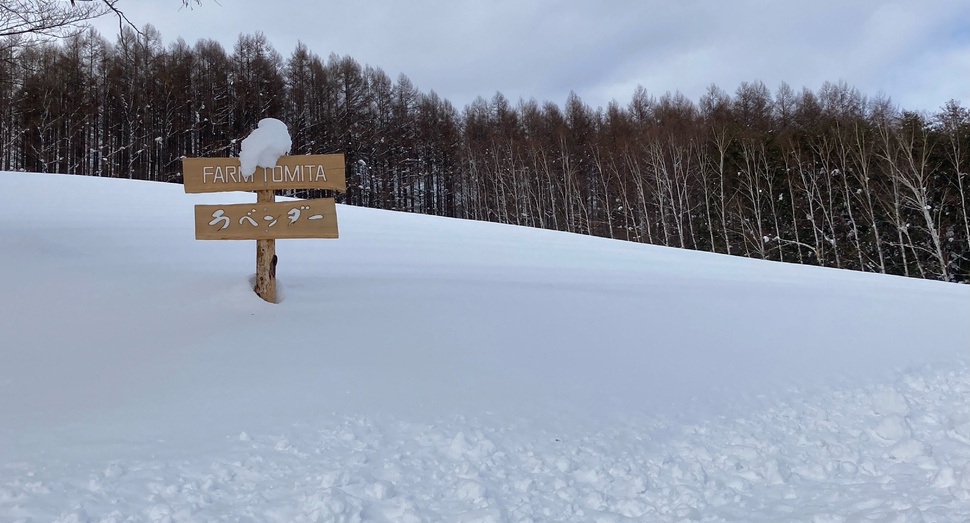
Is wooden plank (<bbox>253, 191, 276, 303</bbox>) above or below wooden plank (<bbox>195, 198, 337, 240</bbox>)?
below

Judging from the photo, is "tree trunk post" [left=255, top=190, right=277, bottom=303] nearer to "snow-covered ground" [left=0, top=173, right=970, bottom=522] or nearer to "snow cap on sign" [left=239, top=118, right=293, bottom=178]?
"snow-covered ground" [left=0, top=173, right=970, bottom=522]

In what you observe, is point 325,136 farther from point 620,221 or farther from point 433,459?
point 433,459

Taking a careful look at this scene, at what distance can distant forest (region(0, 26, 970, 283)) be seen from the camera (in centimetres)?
2238

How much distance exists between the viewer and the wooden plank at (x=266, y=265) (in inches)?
197

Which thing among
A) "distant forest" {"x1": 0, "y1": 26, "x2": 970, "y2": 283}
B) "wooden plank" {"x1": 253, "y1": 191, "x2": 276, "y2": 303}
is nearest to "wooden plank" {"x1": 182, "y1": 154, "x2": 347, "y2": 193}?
"wooden plank" {"x1": 253, "y1": 191, "x2": 276, "y2": 303}

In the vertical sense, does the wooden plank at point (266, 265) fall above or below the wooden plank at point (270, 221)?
below

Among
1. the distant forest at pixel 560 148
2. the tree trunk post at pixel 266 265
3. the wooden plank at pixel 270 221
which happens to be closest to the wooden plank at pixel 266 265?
the tree trunk post at pixel 266 265

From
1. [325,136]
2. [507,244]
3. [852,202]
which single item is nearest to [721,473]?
[507,244]

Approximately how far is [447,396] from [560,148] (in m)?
33.7

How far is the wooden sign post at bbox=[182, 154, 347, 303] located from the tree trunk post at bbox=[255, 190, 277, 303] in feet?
0.28

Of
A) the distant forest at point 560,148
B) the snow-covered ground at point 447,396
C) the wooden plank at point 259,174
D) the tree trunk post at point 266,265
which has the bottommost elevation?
the snow-covered ground at point 447,396

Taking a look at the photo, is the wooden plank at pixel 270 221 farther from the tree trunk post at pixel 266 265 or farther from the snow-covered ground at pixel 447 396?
the snow-covered ground at pixel 447 396

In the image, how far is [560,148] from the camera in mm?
36188

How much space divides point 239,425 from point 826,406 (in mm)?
3989
